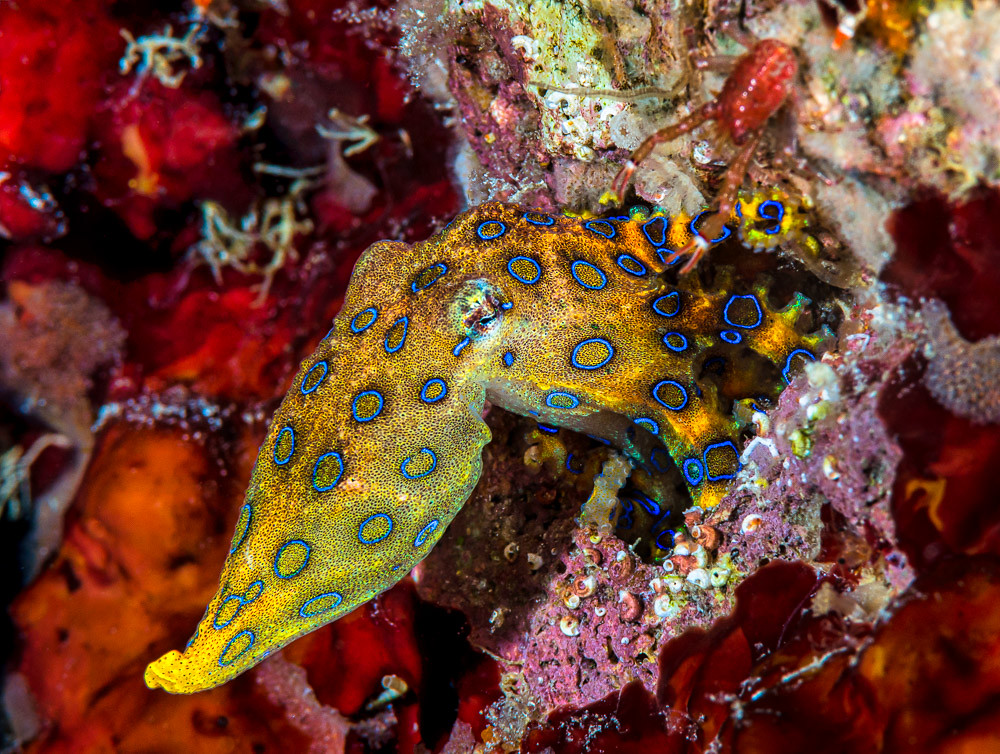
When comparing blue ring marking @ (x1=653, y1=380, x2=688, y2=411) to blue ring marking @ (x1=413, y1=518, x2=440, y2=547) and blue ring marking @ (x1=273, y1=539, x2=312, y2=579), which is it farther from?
blue ring marking @ (x1=273, y1=539, x2=312, y2=579)

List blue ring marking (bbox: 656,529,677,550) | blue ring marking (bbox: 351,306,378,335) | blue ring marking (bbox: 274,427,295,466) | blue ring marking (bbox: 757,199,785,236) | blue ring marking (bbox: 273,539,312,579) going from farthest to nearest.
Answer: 1. blue ring marking (bbox: 656,529,677,550)
2. blue ring marking (bbox: 351,306,378,335)
3. blue ring marking (bbox: 274,427,295,466)
4. blue ring marking (bbox: 273,539,312,579)
5. blue ring marking (bbox: 757,199,785,236)

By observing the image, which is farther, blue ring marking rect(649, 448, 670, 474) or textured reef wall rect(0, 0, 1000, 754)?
blue ring marking rect(649, 448, 670, 474)

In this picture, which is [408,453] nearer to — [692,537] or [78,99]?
[692,537]

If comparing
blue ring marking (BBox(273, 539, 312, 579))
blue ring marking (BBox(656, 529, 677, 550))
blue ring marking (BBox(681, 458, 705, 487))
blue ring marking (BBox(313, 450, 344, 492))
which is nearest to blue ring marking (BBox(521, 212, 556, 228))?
blue ring marking (BBox(681, 458, 705, 487))

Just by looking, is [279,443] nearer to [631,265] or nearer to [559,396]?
[559,396]

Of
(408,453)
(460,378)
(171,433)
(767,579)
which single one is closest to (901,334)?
(767,579)

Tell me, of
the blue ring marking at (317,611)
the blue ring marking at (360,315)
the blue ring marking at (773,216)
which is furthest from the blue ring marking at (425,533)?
the blue ring marking at (773,216)
